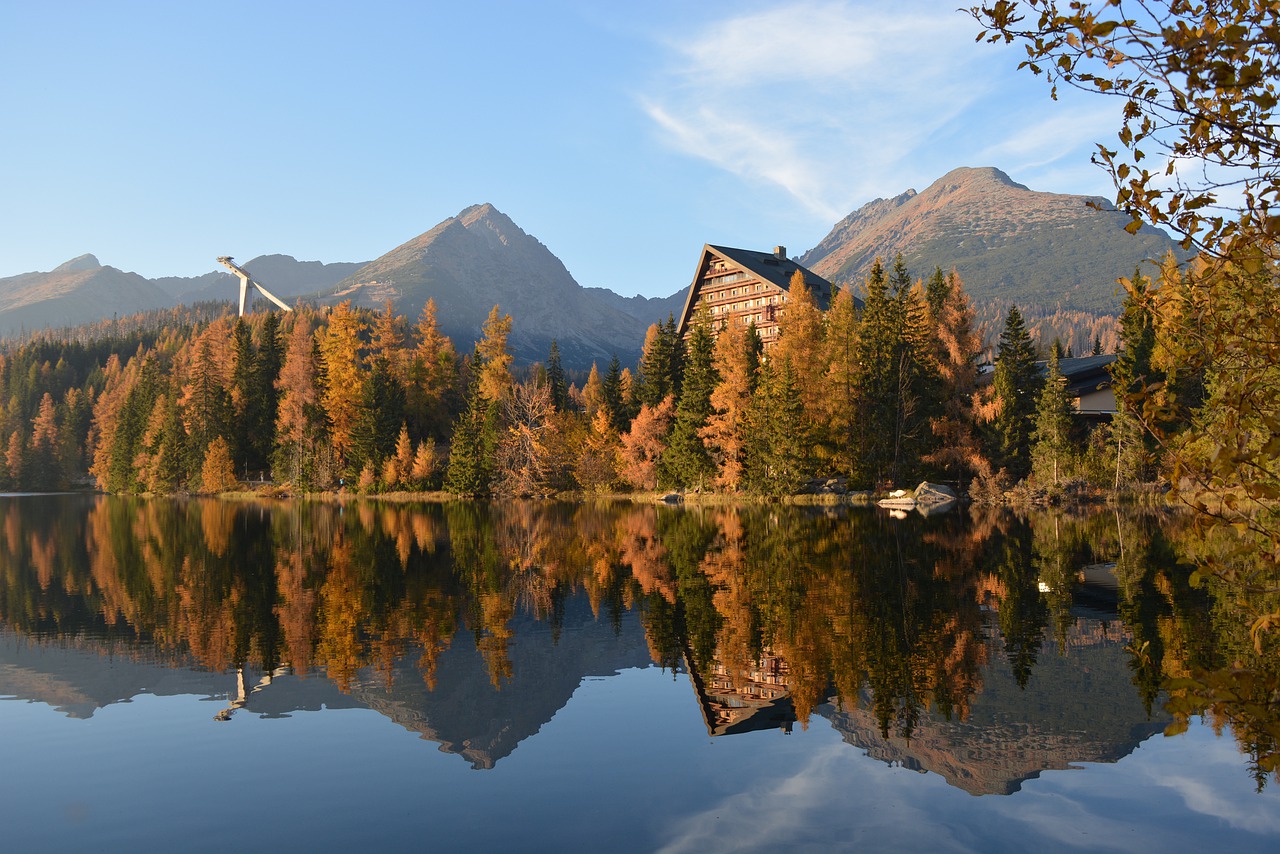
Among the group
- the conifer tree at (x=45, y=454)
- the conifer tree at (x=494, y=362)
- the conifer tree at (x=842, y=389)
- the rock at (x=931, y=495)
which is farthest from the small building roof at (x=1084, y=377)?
the conifer tree at (x=45, y=454)

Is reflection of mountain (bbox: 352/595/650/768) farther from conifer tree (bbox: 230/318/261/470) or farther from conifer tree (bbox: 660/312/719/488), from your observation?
conifer tree (bbox: 230/318/261/470)

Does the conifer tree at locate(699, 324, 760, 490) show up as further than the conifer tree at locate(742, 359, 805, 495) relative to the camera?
Yes

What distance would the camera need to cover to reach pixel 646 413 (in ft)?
226

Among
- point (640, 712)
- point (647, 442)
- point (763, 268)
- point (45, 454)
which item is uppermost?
point (763, 268)

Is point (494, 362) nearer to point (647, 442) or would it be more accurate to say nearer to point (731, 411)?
point (647, 442)

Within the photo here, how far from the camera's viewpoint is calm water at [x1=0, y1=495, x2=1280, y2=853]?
7887mm

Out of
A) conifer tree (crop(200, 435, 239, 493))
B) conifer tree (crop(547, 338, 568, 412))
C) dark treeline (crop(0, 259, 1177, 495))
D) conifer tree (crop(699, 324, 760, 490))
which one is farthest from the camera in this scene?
conifer tree (crop(200, 435, 239, 493))

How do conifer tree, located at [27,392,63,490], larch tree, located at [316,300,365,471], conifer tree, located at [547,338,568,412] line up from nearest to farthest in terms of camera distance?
larch tree, located at [316,300,365,471] → conifer tree, located at [547,338,568,412] → conifer tree, located at [27,392,63,490]

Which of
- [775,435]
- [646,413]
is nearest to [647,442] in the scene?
[646,413]

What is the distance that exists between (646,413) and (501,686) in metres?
56.5

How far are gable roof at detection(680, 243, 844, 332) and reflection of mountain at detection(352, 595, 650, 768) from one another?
240 ft

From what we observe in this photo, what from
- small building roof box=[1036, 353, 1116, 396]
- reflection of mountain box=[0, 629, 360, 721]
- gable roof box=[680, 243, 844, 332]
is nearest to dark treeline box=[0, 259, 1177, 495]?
small building roof box=[1036, 353, 1116, 396]

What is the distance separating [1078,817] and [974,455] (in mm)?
50246

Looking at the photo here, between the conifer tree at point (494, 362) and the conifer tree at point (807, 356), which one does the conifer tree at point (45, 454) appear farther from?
the conifer tree at point (807, 356)
